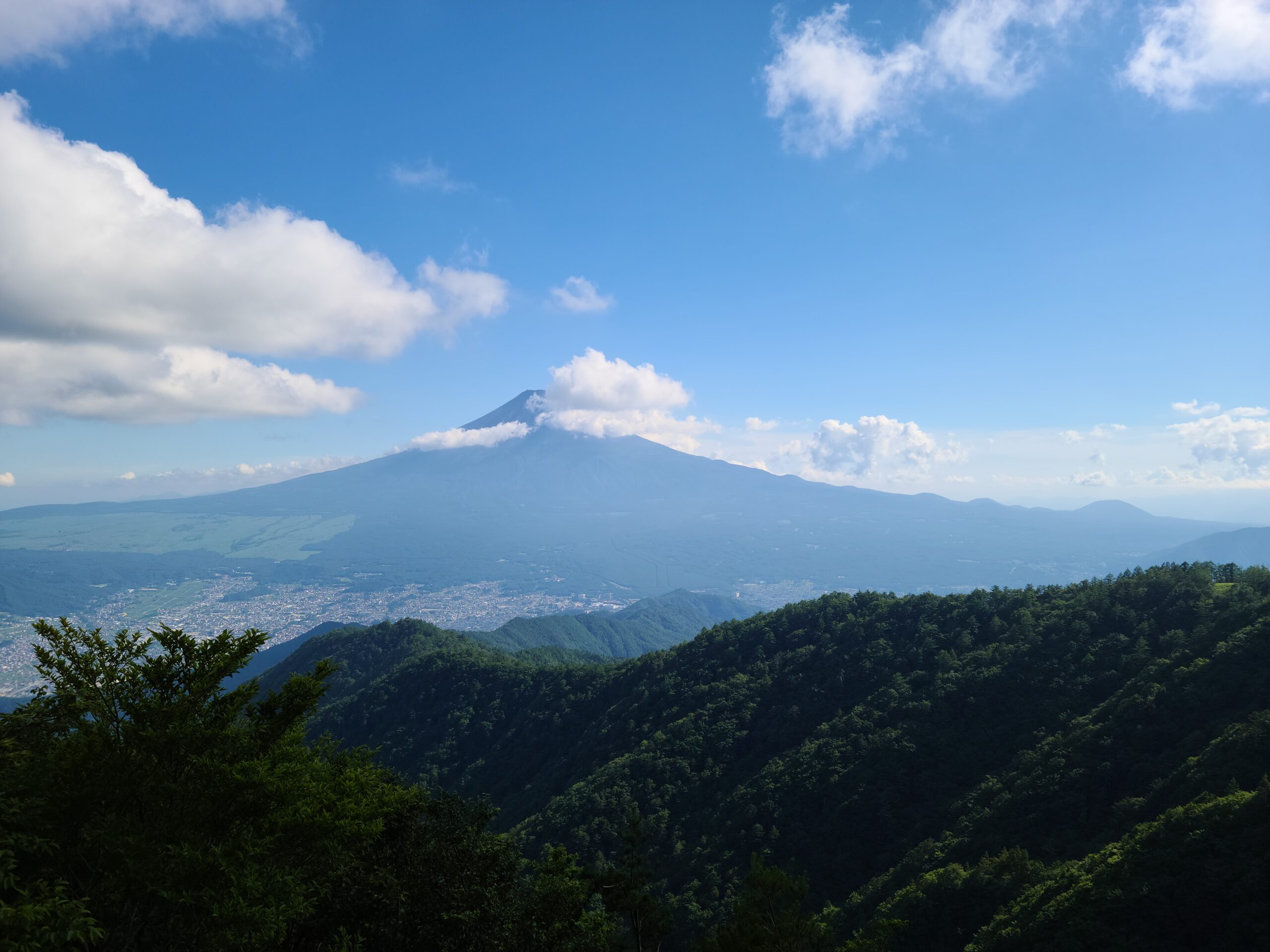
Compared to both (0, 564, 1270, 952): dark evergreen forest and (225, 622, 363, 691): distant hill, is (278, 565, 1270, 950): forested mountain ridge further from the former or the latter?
(225, 622, 363, 691): distant hill

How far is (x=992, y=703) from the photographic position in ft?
141

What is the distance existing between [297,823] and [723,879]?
33180mm

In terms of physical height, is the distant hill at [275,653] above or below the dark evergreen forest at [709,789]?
below

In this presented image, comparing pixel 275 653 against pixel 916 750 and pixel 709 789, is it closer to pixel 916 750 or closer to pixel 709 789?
pixel 709 789

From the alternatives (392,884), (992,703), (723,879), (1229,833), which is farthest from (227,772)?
(992,703)

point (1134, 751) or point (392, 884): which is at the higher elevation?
point (392, 884)

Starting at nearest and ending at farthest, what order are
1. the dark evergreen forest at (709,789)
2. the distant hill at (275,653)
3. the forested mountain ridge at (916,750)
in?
the dark evergreen forest at (709,789), the forested mountain ridge at (916,750), the distant hill at (275,653)

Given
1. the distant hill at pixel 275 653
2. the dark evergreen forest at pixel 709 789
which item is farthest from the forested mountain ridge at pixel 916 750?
the distant hill at pixel 275 653

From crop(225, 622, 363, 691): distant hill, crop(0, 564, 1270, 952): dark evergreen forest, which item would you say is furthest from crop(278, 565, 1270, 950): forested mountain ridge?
crop(225, 622, 363, 691): distant hill

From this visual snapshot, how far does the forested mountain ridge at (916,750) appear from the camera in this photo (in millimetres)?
25438

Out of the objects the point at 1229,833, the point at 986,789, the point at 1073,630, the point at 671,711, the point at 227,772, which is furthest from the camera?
the point at 671,711

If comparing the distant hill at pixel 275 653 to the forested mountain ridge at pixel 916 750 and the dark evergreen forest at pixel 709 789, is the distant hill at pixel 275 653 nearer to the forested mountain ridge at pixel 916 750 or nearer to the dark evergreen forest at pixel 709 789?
the dark evergreen forest at pixel 709 789

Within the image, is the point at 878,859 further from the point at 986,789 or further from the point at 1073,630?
the point at 1073,630

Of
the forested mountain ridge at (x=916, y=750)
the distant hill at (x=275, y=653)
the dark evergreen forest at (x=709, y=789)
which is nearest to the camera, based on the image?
the dark evergreen forest at (x=709, y=789)
